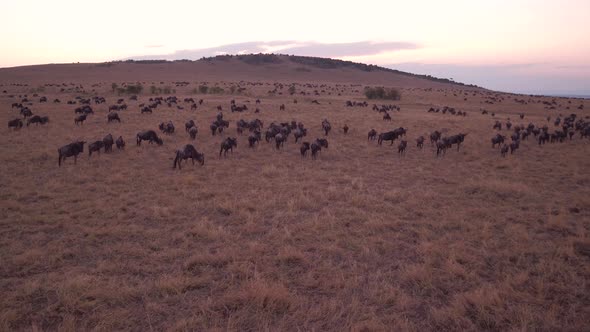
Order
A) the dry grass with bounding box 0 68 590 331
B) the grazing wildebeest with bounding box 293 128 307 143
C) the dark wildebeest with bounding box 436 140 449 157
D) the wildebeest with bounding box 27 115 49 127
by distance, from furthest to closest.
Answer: the wildebeest with bounding box 27 115 49 127
the grazing wildebeest with bounding box 293 128 307 143
the dark wildebeest with bounding box 436 140 449 157
the dry grass with bounding box 0 68 590 331

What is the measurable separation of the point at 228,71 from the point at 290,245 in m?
101

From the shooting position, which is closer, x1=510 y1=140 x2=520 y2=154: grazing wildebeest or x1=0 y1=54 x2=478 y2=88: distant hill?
x1=510 y1=140 x2=520 y2=154: grazing wildebeest

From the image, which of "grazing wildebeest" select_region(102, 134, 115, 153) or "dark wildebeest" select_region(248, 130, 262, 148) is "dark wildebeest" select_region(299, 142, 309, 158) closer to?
"dark wildebeest" select_region(248, 130, 262, 148)

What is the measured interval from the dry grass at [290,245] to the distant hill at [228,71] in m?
74.7

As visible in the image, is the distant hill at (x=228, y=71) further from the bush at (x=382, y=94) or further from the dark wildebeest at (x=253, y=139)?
the dark wildebeest at (x=253, y=139)

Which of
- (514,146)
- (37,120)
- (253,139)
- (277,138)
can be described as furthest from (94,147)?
(514,146)

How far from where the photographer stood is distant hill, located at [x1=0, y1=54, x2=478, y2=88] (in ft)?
267

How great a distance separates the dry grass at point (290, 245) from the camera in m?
5.58

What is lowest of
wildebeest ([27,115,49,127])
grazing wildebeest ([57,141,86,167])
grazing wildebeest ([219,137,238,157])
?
grazing wildebeest ([57,141,86,167])

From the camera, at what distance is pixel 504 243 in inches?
314

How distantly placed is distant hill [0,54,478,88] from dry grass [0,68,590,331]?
74.7 meters

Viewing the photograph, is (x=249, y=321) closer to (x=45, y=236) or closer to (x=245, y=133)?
(x=45, y=236)

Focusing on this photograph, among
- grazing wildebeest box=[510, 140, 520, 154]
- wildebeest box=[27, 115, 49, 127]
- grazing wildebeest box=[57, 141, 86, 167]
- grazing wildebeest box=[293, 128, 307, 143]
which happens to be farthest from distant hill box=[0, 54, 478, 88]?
grazing wildebeest box=[510, 140, 520, 154]

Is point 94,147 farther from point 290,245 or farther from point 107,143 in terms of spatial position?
point 290,245
